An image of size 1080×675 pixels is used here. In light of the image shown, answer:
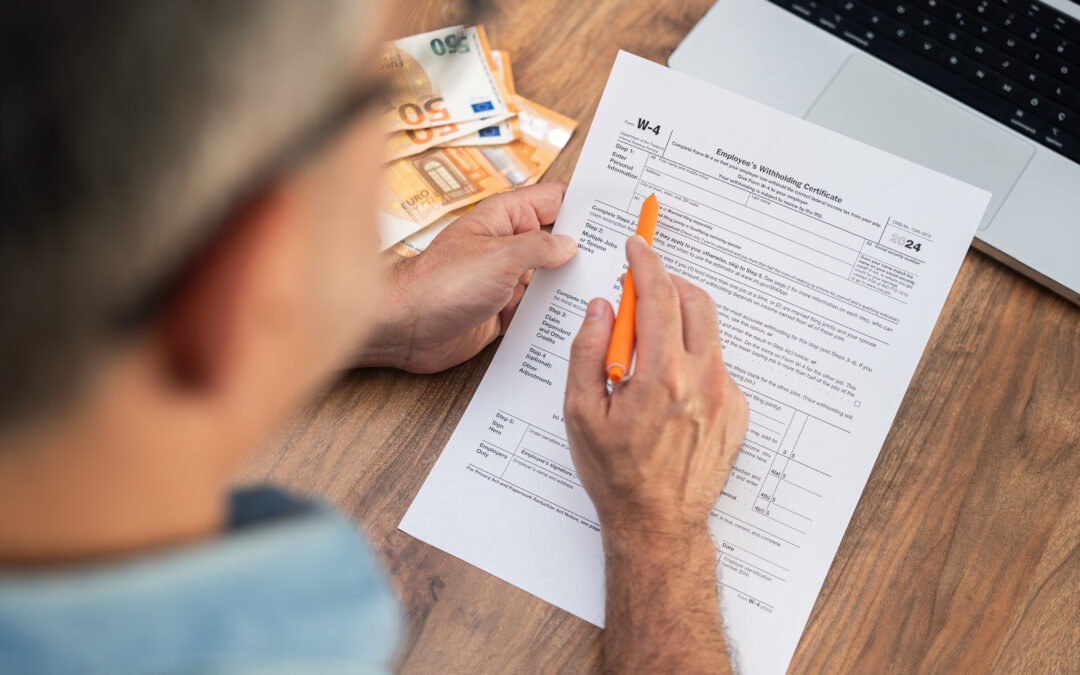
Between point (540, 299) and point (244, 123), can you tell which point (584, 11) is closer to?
point (540, 299)

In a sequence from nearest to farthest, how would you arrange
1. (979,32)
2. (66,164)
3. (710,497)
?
(66,164)
(710,497)
(979,32)

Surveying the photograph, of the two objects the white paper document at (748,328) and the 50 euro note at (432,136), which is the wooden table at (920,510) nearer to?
the white paper document at (748,328)

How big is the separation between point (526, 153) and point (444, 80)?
0.12 metres

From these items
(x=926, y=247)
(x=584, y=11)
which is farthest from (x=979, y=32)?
(x=584, y=11)

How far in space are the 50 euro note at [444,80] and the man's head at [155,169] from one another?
551 millimetres

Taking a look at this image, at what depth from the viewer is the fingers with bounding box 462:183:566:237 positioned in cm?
72

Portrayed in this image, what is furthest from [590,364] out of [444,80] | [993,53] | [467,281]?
[993,53]

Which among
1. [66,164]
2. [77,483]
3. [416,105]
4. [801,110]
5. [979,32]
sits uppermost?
[979,32]

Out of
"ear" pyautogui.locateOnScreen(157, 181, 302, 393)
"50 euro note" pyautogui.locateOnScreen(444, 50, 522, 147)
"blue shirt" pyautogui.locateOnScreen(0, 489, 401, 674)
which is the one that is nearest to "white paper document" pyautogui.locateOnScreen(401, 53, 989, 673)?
"50 euro note" pyautogui.locateOnScreen(444, 50, 522, 147)

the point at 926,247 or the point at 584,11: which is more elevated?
the point at 584,11

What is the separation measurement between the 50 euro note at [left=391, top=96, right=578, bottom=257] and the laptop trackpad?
10.0 inches

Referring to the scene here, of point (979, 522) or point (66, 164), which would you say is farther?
point (979, 522)

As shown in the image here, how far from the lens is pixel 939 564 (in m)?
0.66

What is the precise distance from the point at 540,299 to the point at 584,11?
0.35m
